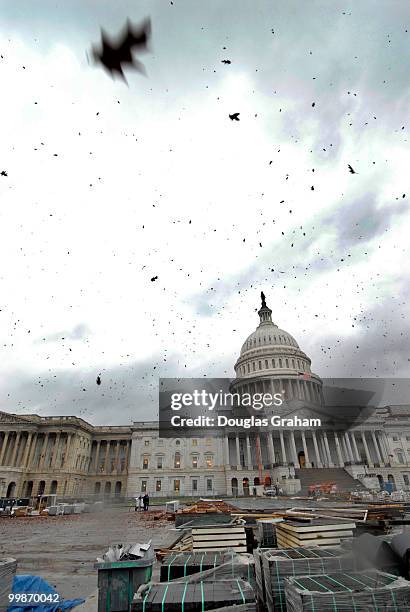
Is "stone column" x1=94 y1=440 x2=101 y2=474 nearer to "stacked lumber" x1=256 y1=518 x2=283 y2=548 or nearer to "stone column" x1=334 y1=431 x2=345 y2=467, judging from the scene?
"stone column" x1=334 y1=431 x2=345 y2=467

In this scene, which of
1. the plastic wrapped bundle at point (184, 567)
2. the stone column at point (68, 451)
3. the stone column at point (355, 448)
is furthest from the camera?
the stone column at point (68, 451)

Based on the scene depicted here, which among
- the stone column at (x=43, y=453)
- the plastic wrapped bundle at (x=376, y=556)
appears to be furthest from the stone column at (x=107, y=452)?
the plastic wrapped bundle at (x=376, y=556)

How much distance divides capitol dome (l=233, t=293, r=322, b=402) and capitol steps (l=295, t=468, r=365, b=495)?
26.4m

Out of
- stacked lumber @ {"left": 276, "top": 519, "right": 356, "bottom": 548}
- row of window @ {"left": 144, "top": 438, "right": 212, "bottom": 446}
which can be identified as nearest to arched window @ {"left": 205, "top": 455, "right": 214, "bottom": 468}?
row of window @ {"left": 144, "top": 438, "right": 212, "bottom": 446}

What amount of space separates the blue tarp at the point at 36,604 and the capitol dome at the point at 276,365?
8532 cm

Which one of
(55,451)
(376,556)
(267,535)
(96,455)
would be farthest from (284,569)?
(96,455)

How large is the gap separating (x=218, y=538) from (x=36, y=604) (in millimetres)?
4747

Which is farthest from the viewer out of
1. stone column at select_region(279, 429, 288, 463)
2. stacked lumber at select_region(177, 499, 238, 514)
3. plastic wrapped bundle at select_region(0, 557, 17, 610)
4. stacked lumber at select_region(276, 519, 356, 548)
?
stone column at select_region(279, 429, 288, 463)

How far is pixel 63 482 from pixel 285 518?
77828 millimetres

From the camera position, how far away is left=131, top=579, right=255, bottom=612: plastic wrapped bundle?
4.48m

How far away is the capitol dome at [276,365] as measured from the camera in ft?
299

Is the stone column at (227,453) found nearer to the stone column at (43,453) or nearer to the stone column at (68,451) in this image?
the stone column at (68,451)

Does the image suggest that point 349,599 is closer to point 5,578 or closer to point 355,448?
point 5,578

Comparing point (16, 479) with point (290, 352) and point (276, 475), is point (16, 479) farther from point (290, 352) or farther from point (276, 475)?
point (290, 352)
